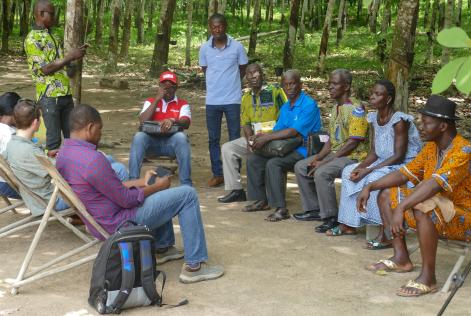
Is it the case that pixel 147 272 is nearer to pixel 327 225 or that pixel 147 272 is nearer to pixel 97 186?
pixel 97 186

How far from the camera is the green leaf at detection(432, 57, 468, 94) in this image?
158 centimetres

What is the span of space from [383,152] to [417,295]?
5.43ft

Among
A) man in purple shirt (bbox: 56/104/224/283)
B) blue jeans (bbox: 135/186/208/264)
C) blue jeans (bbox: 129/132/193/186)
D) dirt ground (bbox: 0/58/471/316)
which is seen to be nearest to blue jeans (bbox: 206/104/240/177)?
blue jeans (bbox: 129/132/193/186)

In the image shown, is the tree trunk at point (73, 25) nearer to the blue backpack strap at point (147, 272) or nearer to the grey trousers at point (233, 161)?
the grey trousers at point (233, 161)

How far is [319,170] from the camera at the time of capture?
610 centimetres

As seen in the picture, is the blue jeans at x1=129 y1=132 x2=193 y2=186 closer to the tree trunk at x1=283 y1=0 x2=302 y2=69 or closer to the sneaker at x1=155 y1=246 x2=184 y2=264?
the sneaker at x1=155 y1=246 x2=184 y2=264

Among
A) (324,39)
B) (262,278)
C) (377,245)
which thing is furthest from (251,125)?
(324,39)

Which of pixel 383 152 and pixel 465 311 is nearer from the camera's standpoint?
pixel 465 311

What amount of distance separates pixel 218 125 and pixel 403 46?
2323 mm

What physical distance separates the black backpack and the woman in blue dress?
2.16 m

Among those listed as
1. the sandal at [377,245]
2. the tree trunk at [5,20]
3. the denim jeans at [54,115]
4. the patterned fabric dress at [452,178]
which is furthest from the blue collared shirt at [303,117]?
the tree trunk at [5,20]

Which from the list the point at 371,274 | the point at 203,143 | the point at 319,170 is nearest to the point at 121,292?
the point at 371,274

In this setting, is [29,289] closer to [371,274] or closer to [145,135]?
[371,274]

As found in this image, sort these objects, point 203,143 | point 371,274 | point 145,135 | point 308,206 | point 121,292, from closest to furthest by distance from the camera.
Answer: point 121,292, point 371,274, point 308,206, point 145,135, point 203,143
